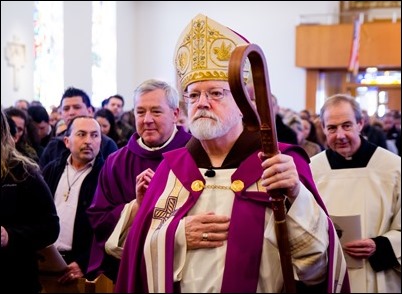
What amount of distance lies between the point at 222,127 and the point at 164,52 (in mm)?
19627

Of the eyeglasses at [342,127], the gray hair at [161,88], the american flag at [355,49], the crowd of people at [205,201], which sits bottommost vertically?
the crowd of people at [205,201]

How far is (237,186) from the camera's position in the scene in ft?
6.97

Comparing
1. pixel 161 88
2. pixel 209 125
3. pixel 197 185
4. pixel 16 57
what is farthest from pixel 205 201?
pixel 16 57

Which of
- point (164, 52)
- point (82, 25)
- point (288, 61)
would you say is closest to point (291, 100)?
point (288, 61)

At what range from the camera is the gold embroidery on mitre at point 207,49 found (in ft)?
7.17

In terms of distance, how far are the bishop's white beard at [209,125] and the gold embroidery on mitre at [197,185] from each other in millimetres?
157

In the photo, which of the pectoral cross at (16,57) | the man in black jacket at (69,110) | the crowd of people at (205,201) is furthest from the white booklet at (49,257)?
the pectoral cross at (16,57)

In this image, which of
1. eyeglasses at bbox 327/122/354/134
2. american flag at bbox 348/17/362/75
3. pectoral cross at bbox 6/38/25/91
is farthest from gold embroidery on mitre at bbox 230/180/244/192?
american flag at bbox 348/17/362/75

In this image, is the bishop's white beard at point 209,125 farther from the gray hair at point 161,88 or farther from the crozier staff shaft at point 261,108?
the gray hair at point 161,88

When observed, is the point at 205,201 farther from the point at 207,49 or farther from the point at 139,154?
the point at 139,154

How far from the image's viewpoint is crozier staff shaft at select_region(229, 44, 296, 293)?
4.14 ft

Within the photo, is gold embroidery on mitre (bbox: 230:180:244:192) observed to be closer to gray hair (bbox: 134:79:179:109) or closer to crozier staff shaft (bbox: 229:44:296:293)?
crozier staff shaft (bbox: 229:44:296:293)

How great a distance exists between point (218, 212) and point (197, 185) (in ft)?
0.47

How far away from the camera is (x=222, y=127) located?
222 centimetres
